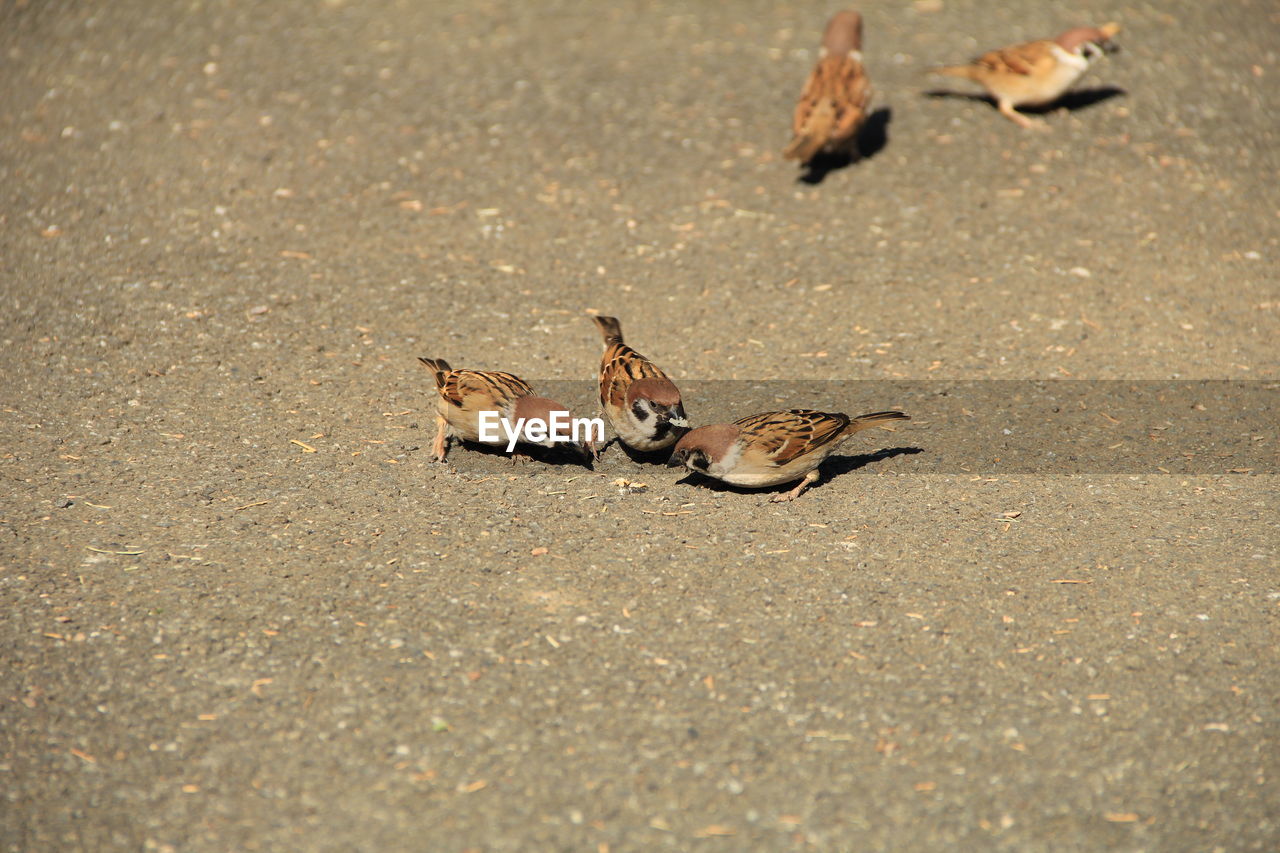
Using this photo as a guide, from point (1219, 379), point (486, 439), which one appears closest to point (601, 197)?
point (486, 439)

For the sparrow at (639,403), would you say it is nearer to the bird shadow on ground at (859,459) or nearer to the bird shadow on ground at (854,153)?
the bird shadow on ground at (859,459)

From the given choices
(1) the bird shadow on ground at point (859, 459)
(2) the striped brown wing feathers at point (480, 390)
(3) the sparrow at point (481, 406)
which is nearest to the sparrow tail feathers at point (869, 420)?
(1) the bird shadow on ground at point (859, 459)

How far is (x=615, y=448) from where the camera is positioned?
6.06 m

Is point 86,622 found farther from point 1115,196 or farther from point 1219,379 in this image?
point 1115,196

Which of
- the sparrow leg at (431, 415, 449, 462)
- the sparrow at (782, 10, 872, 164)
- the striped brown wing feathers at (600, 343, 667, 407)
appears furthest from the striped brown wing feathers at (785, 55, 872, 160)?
the sparrow leg at (431, 415, 449, 462)

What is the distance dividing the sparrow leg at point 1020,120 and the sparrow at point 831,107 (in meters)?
1.47

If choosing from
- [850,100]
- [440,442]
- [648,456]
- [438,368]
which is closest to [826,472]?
[648,456]

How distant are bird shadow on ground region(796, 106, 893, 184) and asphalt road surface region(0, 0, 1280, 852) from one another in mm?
109

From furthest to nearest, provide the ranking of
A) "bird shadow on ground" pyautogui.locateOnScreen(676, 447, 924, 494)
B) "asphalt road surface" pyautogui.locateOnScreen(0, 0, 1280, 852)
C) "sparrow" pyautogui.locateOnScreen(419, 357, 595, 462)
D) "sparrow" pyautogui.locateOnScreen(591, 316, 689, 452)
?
"bird shadow on ground" pyautogui.locateOnScreen(676, 447, 924, 494) < "sparrow" pyautogui.locateOnScreen(419, 357, 595, 462) < "sparrow" pyautogui.locateOnScreen(591, 316, 689, 452) < "asphalt road surface" pyautogui.locateOnScreen(0, 0, 1280, 852)

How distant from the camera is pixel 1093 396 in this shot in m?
6.43

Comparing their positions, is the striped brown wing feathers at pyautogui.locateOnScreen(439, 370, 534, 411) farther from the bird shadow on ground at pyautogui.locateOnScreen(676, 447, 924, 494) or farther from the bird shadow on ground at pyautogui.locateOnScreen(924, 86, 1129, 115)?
the bird shadow on ground at pyautogui.locateOnScreen(924, 86, 1129, 115)

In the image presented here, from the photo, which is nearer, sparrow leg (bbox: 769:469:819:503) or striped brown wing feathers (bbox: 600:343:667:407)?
sparrow leg (bbox: 769:469:819:503)

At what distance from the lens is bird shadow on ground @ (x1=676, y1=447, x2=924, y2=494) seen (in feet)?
18.6

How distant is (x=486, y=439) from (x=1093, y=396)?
3567mm
